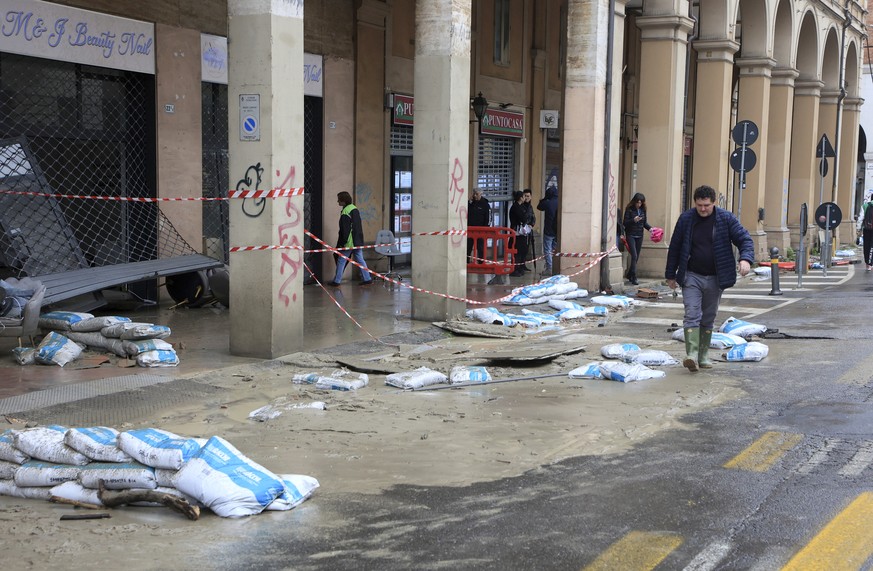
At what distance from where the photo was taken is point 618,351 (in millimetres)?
10797

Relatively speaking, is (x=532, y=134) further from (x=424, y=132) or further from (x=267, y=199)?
(x=267, y=199)

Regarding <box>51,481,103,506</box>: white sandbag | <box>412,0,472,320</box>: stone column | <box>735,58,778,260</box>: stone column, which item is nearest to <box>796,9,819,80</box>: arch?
<box>735,58,778,260</box>: stone column

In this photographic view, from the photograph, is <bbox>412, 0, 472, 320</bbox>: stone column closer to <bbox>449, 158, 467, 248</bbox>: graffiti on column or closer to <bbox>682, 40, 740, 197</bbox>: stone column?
<bbox>449, 158, 467, 248</bbox>: graffiti on column

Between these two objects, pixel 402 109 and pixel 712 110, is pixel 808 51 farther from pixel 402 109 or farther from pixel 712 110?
pixel 402 109

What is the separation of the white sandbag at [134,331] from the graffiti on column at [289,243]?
1220 mm

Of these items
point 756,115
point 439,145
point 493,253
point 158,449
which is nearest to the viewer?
point 158,449

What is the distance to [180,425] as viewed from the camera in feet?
25.3

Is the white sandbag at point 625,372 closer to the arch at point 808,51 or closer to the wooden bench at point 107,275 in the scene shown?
the wooden bench at point 107,275

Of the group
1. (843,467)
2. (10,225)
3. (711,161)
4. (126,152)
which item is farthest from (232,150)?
(711,161)

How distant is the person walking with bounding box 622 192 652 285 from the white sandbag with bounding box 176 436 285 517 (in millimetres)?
14734

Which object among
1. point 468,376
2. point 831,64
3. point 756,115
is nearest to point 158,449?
point 468,376

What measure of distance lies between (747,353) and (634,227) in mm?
9232

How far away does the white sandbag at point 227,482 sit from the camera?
5496 mm

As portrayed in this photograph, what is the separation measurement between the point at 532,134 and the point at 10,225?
16200 millimetres
